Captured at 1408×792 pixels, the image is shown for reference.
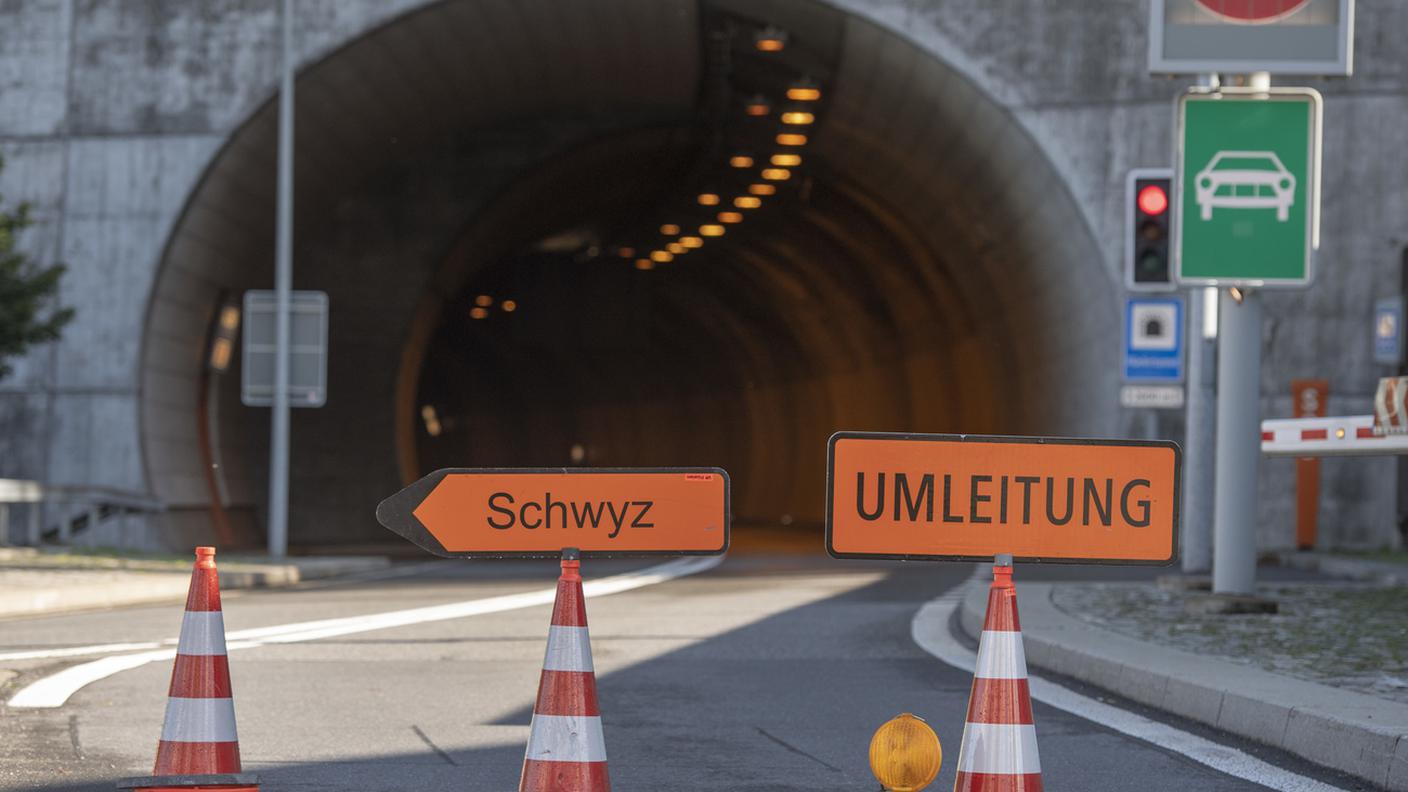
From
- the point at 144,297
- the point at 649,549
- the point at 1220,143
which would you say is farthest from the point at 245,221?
the point at 649,549

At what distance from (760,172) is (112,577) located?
19.5 meters

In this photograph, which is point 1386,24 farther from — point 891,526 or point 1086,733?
point 891,526

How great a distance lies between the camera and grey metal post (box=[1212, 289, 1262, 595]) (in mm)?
13391

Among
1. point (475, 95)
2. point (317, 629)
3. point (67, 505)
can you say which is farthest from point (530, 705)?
point (475, 95)

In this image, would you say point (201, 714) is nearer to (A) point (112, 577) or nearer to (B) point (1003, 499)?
(B) point (1003, 499)

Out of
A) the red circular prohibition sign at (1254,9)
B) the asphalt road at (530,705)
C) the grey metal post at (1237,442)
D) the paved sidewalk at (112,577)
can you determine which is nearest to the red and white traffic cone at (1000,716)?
the asphalt road at (530,705)

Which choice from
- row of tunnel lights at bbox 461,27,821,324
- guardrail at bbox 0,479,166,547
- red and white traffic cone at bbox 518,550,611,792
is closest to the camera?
red and white traffic cone at bbox 518,550,611,792

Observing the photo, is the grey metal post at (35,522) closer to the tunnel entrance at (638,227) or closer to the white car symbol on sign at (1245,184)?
the tunnel entrance at (638,227)

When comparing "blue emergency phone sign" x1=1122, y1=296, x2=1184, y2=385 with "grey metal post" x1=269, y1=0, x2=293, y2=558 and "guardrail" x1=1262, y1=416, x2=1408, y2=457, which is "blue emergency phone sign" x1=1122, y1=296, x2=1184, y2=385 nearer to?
"guardrail" x1=1262, y1=416, x2=1408, y2=457

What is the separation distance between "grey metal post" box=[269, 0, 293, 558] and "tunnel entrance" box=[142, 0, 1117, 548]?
1390 mm

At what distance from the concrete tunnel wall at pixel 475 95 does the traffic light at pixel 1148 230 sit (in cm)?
916

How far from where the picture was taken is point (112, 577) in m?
18.0

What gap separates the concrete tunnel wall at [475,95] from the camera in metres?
24.3

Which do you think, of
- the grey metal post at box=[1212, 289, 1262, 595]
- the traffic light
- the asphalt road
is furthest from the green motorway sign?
the asphalt road
